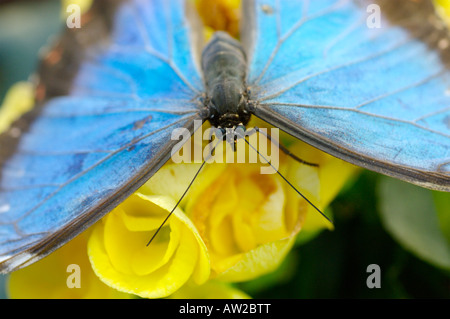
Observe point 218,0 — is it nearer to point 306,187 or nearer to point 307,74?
point 307,74

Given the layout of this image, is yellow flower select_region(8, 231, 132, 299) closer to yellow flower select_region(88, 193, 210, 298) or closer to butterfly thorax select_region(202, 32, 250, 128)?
yellow flower select_region(88, 193, 210, 298)

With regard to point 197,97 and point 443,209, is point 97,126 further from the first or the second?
point 443,209

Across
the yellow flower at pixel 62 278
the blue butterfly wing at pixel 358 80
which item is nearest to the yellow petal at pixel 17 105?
the yellow flower at pixel 62 278

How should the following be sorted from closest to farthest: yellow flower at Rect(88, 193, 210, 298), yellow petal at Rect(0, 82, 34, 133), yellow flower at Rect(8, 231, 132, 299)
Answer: yellow flower at Rect(88, 193, 210, 298)
yellow flower at Rect(8, 231, 132, 299)
yellow petal at Rect(0, 82, 34, 133)

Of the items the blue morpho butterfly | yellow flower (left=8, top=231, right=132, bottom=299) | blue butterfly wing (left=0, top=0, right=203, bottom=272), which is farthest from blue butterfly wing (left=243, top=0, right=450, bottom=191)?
yellow flower (left=8, top=231, right=132, bottom=299)

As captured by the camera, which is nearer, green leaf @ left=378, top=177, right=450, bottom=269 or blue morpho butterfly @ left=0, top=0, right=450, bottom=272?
blue morpho butterfly @ left=0, top=0, right=450, bottom=272

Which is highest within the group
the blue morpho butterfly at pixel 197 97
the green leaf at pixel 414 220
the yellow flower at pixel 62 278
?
the blue morpho butterfly at pixel 197 97

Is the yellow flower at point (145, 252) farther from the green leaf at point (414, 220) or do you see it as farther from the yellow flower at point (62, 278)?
the green leaf at point (414, 220)
